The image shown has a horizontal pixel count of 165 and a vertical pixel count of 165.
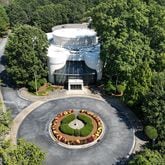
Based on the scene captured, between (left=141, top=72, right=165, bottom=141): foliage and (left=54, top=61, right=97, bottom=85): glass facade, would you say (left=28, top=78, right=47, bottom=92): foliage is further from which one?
(left=141, top=72, right=165, bottom=141): foliage

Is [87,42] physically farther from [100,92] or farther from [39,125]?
[39,125]

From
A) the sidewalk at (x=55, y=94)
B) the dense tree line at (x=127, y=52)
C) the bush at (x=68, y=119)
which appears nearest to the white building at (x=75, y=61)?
the sidewalk at (x=55, y=94)

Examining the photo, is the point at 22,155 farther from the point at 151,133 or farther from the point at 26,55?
the point at 26,55

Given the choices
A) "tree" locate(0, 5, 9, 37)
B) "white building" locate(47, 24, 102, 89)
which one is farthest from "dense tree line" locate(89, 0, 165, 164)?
"tree" locate(0, 5, 9, 37)

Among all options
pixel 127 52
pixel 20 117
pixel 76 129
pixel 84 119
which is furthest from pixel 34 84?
pixel 127 52

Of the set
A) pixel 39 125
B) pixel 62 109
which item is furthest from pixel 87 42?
pixel 39 125

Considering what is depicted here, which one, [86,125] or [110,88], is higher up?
[110,88]
